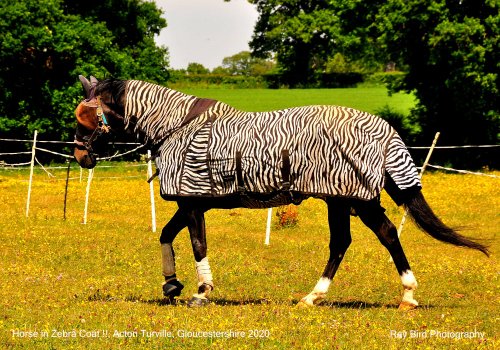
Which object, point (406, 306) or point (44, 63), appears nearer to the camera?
point (406, 306)

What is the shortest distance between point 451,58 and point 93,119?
27780 mm

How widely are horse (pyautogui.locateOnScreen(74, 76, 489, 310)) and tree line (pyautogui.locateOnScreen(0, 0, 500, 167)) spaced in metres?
25.9

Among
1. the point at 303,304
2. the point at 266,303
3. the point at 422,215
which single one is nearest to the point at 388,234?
the point at 422,215

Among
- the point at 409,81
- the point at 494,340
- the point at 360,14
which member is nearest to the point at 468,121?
the point at 409,81

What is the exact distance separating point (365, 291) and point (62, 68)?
1384 inches

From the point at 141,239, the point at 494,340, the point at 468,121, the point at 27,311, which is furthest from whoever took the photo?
the point at 468,121

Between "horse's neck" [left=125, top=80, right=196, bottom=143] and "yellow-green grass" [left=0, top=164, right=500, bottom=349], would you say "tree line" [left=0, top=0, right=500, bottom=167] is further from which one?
"horse's neck" [left=125, top=80, right=196, bottom=143]

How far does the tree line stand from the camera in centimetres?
3556

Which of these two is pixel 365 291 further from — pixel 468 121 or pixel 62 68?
pixel 62 68

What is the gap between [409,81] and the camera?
1592 inches

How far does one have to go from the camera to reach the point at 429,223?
10.3 metres

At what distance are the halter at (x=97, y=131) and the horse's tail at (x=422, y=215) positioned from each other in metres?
3.73

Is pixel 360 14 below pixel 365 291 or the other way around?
the other way around

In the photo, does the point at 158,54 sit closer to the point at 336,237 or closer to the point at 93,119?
the point at 93,119
